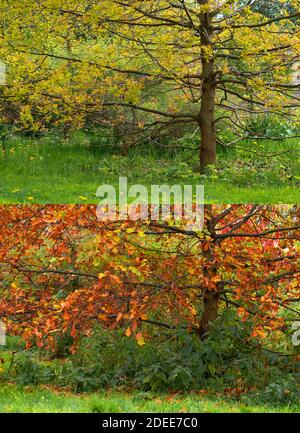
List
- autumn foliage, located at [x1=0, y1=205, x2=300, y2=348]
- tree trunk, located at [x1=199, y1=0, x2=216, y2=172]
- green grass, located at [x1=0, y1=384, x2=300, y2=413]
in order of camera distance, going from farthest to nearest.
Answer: tree trunk, located at [x1=199, y1=0, x2=216, y2=172] < autumn foliage, located at [x1=0, y1=205, x2=300, y2=348] < green grass, located at [x1=0, y1=384, x2=300, y2=413]

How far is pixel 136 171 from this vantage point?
8.72m

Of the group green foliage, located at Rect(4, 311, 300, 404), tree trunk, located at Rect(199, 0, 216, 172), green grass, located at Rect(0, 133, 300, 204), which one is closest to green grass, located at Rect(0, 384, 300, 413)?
green foliage, located at Rect(4, 311, 300, 404)

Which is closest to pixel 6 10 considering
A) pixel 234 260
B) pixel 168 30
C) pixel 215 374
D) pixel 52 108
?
pixel 52 108

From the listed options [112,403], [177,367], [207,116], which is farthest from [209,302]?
[207,116]

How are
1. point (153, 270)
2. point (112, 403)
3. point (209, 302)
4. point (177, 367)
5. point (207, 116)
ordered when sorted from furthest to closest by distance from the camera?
1. point (207, 116)
2. point (209, 302)
3. point (153, 270)
4. point (177, 367)
5. point (112, 403)

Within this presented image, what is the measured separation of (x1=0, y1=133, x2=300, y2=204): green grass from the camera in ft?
25.4

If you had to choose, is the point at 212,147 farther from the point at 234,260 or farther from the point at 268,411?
the point at 268,411

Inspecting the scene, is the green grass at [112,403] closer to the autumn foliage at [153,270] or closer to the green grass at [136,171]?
the autumn foliage at [153,270]

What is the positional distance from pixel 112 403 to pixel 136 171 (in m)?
3.85

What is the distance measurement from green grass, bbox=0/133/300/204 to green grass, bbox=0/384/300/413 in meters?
2.13

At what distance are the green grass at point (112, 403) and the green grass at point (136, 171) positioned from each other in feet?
6.99

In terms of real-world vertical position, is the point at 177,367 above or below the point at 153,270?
below

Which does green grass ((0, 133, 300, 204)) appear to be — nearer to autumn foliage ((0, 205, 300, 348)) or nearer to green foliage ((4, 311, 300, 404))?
autumn foliage ((0, 205, 300, 348))

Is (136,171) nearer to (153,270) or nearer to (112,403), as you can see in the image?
(153,270)
